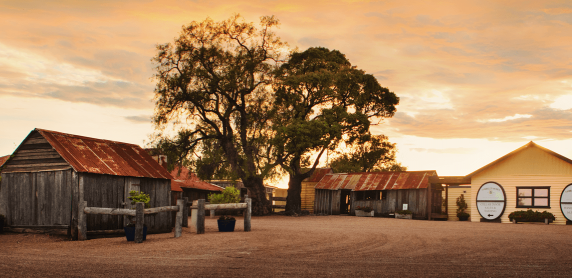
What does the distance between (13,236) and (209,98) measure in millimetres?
20874

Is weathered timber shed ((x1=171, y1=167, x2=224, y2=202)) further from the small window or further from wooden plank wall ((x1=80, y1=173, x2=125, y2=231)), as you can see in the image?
the small window

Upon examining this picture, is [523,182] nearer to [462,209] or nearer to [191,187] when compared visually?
[462,209]

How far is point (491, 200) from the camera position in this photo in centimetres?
3098

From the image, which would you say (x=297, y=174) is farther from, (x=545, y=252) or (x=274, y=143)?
(x=545, y=252)

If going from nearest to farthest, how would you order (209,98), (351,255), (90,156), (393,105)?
(351,255) < (90,156) < (209,98) < (393,105)

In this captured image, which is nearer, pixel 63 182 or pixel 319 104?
pixel 63 182

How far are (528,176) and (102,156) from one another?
83.2 feet

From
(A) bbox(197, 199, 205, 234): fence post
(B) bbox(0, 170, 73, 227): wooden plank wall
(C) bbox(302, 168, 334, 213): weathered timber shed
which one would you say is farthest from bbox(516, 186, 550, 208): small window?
(B) bbox(0, 170, 73, 227): wooden plank wall

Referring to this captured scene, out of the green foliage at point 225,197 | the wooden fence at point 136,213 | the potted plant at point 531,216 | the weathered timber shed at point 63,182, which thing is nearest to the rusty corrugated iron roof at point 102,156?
the weathered timber shed at point 63,182

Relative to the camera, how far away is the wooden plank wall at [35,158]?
681 inches

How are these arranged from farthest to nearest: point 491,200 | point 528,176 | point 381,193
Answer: point 381,193, point 491,200, point 528,176

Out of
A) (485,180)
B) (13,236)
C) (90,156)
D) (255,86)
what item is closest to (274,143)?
(255,86)

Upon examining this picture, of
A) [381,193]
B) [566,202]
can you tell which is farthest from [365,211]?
[566,202]

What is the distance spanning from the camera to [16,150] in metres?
18.4
